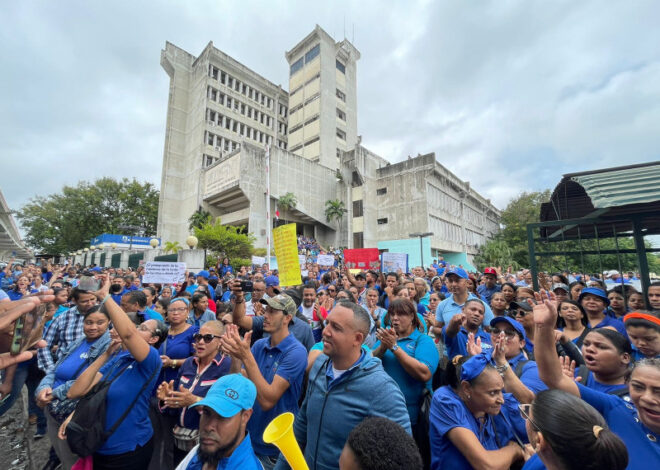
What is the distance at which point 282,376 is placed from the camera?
2357 millimetres

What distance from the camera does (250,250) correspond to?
76.5ft

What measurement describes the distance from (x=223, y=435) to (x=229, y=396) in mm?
197

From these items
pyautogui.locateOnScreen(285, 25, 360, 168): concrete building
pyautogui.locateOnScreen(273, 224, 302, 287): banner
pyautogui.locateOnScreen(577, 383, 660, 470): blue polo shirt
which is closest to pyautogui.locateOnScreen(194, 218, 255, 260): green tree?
pyautogui.locateOnScreen(273, 224, 302, 287): banner

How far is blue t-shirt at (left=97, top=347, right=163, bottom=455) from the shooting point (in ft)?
7.79

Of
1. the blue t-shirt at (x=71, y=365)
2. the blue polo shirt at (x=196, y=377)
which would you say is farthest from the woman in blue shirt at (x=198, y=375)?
the blue t-shirt at (x=71, y=365)

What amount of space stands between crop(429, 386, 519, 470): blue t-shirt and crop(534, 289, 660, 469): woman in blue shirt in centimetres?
51

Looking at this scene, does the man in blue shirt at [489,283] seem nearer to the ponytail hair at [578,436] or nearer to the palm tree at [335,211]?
the ponytail hair at [578,436]

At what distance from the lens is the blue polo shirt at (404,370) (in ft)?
8.24

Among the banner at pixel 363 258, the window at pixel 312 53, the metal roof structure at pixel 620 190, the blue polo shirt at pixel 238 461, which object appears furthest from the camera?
the window at pixel 312 53

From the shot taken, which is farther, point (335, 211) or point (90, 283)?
point (335, 211)

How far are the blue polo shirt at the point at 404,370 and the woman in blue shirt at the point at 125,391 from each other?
2015 mm

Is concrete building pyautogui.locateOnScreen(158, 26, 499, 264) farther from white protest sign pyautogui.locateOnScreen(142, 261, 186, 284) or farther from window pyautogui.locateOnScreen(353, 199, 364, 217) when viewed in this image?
white protest sign pyautogui.locateOnScreen(142, 261, 186, 284)

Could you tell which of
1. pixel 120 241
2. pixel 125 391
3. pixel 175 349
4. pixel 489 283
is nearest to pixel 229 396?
pixel 125 391

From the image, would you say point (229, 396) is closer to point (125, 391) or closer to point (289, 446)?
point (289, 446)
